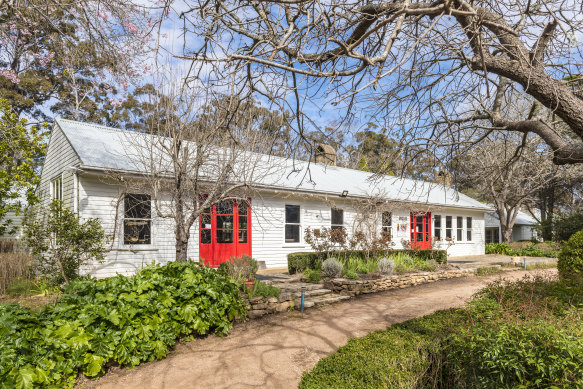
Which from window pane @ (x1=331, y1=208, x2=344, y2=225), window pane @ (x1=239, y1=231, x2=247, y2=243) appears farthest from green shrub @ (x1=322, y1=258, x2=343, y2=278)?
window pane @ (x1=331, y1=208, x2=344, y2=225)

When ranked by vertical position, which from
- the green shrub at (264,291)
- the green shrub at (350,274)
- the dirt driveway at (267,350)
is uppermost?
the green shrub at (264,291)

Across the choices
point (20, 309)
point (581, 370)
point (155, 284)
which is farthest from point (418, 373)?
point (20, 309)

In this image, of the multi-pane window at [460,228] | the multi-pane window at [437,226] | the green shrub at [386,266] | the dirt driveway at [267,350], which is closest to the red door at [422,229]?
the multi-pane window at [437,226]

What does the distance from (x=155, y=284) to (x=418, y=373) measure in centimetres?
361

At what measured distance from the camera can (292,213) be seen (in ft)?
45.0

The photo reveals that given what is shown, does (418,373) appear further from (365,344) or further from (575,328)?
(575,328)

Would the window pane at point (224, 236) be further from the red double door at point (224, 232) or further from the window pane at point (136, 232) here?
the window pane at point (136, 232)

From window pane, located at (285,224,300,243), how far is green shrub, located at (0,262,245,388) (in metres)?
7.65

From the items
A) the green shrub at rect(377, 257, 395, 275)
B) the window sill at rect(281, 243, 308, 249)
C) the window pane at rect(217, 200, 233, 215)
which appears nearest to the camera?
the green shrub at rect(377, 257, 395, 275)

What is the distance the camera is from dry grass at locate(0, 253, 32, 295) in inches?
336

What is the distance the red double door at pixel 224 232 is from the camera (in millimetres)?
11266

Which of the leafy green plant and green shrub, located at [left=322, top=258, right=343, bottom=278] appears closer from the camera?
the leafy green plant

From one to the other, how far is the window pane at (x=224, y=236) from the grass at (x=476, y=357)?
7779 millimetres

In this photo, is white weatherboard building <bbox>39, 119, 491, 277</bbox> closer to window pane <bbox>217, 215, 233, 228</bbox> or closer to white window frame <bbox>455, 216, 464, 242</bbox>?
window pane <bbox>217, 215, 233, 228</bbox>
